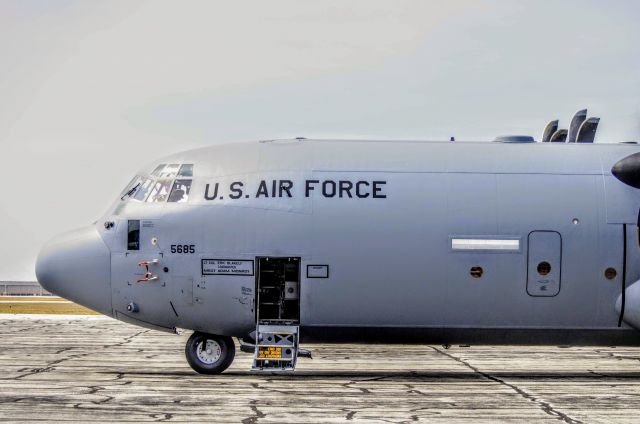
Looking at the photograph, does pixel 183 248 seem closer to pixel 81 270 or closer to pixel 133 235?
pixel 133 235

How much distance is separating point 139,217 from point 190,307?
230cm

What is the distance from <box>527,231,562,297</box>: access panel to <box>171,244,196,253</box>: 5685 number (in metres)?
7.33

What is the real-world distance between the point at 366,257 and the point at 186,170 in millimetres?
4562

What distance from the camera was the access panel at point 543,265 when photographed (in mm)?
19047

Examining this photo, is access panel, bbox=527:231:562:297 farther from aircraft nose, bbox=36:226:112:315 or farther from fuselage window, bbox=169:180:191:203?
aircraft nose, bbox=36:226:112:315

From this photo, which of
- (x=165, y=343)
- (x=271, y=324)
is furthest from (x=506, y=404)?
(x=165, y=343)

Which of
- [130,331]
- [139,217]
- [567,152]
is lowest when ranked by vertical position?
[130,331]

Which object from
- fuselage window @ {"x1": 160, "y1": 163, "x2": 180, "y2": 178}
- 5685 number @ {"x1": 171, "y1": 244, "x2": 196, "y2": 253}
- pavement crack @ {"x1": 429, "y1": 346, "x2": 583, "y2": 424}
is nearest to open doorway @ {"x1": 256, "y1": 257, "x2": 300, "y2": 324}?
5685 number @ {"x1": 171, "y1": 244, "x2": 196, "y2": 253}

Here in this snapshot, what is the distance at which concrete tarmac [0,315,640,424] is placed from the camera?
1466 centimetres

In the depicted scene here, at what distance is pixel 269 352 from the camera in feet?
61.2

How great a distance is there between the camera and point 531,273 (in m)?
19.1

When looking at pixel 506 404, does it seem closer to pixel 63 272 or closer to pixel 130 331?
pixel 63 272

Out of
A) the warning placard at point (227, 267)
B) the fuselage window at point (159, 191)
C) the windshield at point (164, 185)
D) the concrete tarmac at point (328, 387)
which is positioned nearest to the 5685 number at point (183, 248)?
the warning placard at point (227, 267)

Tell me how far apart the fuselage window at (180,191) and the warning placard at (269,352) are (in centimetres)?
372
